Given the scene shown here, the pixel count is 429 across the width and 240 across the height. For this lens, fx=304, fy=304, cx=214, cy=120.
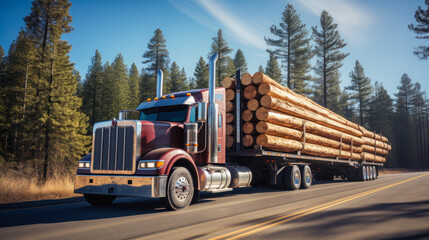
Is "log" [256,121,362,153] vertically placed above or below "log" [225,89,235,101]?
below

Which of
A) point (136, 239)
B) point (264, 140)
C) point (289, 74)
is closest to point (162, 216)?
point (136, 239)

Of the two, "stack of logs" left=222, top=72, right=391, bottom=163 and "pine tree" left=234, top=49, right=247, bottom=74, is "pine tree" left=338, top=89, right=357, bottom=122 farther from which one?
"stack of logs" left=222, top=72, right=391, bottom=163

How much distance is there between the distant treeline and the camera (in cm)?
2008

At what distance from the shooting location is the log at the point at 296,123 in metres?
11.2

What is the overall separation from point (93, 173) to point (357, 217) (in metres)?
6.09

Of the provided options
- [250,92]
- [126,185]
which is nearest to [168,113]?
[126,185]

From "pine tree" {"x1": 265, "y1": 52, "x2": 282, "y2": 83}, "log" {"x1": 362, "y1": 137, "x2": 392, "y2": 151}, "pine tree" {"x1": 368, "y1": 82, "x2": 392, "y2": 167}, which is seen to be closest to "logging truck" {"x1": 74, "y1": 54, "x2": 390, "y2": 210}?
"log" {"x1": 362, "y1": 137, "x2": 392, "y2": 151}

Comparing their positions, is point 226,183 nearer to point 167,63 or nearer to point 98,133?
point 98,133

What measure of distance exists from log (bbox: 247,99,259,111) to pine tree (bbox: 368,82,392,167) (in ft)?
197

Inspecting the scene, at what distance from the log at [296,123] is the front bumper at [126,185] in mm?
5430

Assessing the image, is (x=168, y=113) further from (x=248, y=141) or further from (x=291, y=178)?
(x=291, y=178)

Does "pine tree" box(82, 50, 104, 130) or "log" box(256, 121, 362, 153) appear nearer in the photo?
"log" box(256, 121, 362, 153)

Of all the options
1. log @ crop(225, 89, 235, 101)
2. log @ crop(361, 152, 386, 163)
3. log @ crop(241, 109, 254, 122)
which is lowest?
log @ crop(361, 152, 386, 163)

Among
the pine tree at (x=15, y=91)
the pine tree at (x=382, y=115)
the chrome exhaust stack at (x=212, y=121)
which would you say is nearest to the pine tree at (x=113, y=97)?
the pine tree at (x=15, y=91)
